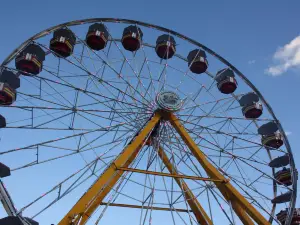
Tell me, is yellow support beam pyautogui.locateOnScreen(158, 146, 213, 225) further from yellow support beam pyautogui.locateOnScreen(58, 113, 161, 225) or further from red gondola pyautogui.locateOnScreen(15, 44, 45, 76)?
red gondola pyautogui.locateOnScreen(15, 44, 45, 76)

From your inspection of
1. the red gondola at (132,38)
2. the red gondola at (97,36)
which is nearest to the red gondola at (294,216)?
the red gondola at (132,38)

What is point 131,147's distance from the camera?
37.6ft

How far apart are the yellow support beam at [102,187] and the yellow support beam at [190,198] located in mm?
1514

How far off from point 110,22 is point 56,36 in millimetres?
2370

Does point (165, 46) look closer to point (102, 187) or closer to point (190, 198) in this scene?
point (190, 198)

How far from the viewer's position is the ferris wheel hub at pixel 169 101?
1334 cm

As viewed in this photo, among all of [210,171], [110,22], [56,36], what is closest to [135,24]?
[110,22]

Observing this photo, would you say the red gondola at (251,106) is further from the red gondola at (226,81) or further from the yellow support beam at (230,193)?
the yellow support beam at (230,193)

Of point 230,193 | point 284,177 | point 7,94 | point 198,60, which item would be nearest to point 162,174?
point 230,193

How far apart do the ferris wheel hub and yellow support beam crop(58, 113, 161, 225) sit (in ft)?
4.10

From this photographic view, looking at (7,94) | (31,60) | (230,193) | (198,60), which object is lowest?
(7,94)

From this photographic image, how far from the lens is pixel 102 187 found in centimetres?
1017

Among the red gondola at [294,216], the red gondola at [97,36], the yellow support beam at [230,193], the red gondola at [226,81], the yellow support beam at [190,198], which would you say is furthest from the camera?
the red gondola at [226,81]

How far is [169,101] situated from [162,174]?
3854 mm
